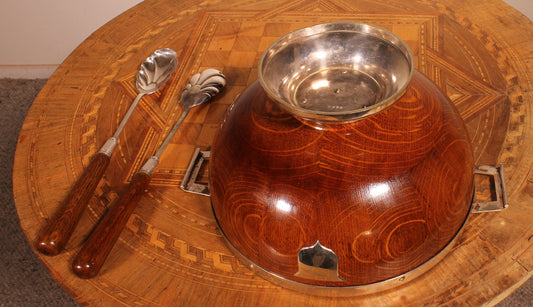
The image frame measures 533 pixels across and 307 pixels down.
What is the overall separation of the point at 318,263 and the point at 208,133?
0.35m

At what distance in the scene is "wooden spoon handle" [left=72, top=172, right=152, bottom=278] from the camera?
0.61 meters

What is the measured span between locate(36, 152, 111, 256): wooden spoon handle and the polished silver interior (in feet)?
1.07

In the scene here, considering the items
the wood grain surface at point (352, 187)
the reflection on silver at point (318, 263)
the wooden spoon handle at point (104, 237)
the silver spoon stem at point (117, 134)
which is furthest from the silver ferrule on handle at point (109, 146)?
the reflection on silver at point (318, 263)

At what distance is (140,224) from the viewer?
0.71 meters

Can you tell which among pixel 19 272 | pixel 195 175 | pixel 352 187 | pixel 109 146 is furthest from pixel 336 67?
pixel 19 272

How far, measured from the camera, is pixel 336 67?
0.62 meters

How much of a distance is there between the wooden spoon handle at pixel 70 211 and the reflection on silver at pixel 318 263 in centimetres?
32

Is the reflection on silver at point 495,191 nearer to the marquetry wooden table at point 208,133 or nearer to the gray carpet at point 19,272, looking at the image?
the marquetry wooden table at point 208,133

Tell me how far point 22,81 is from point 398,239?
6.00 feet

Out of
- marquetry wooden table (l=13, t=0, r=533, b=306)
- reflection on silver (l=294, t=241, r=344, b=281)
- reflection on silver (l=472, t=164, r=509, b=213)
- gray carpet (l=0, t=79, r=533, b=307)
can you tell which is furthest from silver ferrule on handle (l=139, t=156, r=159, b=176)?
gray carpet (l=0, t=79, r=533, b=307)

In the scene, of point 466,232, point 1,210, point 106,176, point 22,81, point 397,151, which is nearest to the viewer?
point 397,151

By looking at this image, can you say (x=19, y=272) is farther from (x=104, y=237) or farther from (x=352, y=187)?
(x=352, y=187)

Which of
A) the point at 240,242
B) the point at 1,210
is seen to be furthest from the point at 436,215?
the point at 1,210

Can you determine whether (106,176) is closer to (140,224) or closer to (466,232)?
(140,224)
